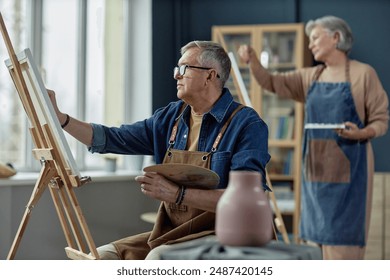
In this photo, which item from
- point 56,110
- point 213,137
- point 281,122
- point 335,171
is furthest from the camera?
point 281,122

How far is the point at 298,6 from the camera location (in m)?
4.81

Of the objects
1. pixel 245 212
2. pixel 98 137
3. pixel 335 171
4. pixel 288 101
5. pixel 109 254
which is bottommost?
pixel 109 254

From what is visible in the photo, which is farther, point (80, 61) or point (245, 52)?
point (80, 61)

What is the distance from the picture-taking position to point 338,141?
3.25 metres

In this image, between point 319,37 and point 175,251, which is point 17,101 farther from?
point 175,251

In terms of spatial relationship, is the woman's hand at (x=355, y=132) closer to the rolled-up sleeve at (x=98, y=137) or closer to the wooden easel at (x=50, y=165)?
the rolled-up sleeve at (x=98, y=137)

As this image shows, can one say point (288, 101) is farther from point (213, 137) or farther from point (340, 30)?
point (213, 137)

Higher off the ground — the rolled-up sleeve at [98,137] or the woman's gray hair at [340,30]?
the woman's gray hair at [340,30]

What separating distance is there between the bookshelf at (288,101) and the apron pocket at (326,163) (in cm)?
124

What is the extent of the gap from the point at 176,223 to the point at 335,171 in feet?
4.51

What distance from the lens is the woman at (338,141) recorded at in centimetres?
323

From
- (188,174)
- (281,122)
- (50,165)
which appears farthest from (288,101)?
(188,174)

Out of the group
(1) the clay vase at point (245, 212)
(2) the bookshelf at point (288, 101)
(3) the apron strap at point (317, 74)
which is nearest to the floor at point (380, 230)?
(2) the bookshelf at point (288, 101)

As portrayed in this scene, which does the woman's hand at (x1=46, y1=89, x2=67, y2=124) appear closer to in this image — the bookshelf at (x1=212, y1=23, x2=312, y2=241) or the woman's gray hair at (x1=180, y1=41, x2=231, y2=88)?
the woman's gray hair at (x1=180, y1=41, x2=231, y2=88)
